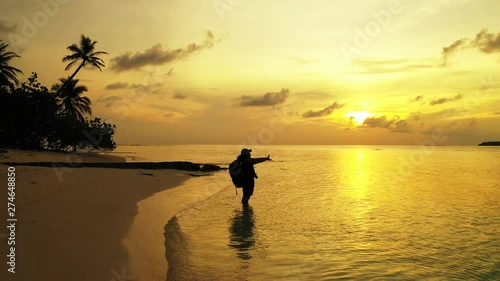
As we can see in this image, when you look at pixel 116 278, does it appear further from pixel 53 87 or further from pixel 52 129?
pixel 53 87

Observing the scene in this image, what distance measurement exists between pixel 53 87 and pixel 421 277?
5931 cm

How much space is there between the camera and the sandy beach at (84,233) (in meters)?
6.85

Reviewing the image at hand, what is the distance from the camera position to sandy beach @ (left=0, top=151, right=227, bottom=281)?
6848mm

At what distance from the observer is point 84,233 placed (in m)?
9.17

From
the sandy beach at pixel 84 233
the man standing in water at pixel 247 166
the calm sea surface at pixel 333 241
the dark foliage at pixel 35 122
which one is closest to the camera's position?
the sandy beach at pixel 84 233

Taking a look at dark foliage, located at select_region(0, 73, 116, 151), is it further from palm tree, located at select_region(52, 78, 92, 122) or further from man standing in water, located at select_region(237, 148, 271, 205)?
man standing in water, located at select_region(237, 148, 271, 205)

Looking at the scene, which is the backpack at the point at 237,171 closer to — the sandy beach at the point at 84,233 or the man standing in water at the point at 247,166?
the man standing in water at the point at 247,166

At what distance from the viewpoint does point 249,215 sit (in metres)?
15.8

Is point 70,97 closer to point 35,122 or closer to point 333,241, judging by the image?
point 35,122

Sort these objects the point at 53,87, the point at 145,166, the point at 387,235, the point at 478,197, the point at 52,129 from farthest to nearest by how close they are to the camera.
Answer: the point at 53,87 → the point at 52,129 → the point at 145,166 → the point at 478,197 → the point at 387,235

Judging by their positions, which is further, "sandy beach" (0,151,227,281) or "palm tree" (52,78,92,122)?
"palm tree" (52,78,92,122)

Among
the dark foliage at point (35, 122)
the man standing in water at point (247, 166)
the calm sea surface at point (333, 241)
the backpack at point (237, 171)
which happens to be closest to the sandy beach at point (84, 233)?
the calm sea surface at point (333, 241)

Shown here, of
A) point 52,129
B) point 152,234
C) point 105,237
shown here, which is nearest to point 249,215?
point 152,234

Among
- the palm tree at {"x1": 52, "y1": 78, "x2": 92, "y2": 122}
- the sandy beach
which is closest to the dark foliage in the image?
the palm tree at {"x1": 52, "y1": 78, "x2": 92, "y2": 122}
